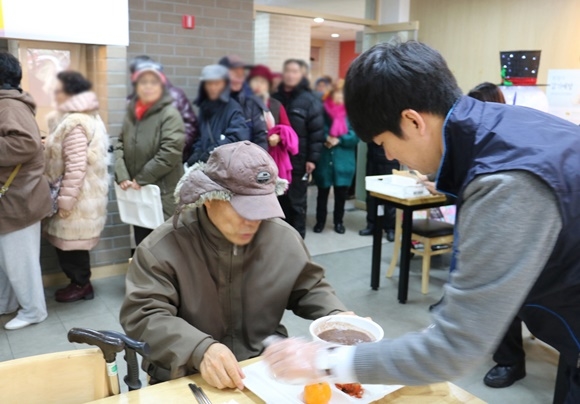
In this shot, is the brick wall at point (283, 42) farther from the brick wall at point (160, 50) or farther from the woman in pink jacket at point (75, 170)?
the woman in pink jacket at point (75, 170)

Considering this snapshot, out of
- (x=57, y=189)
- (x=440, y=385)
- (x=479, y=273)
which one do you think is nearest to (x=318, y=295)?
(x=440, y=385)

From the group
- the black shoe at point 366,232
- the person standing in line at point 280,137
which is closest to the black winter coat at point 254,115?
the person standing in line at point 280,137

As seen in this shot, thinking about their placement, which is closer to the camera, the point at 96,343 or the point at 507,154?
the point at 507,154

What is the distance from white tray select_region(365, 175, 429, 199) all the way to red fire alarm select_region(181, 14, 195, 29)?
1740 millimetres

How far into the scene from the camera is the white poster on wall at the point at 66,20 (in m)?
2.68

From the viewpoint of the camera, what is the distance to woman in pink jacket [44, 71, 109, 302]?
2.99 metres

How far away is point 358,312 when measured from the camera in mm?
3324

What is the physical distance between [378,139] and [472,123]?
0.18 metres

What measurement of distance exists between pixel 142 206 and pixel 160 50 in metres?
1.26

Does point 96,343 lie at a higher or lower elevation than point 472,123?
lower

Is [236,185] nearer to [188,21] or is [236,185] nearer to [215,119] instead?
[215,119]

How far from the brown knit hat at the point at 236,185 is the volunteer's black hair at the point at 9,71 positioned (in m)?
1.85

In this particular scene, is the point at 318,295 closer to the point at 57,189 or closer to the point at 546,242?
the point at 546,242

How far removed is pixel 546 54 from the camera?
4445 mm
